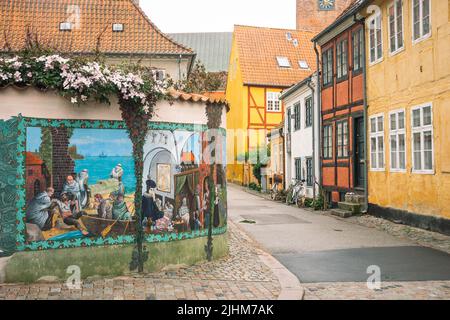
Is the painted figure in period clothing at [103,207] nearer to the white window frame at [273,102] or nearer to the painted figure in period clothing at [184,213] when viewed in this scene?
the painted figure in period clothing at [184,213]

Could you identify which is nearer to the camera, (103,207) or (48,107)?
(48,107)

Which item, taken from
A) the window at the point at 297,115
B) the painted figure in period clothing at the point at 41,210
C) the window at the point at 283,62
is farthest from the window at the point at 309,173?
the window at the point at 283,62

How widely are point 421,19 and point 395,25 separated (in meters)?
1.65

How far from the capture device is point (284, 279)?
7.58 m

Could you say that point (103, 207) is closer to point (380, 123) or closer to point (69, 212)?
point (69, 212)

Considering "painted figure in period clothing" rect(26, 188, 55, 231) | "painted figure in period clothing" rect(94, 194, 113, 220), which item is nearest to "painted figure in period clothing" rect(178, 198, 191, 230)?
"painted figure in period clothing" rect(94, 194, 113, 220)

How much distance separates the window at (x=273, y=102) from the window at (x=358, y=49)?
73.3ft

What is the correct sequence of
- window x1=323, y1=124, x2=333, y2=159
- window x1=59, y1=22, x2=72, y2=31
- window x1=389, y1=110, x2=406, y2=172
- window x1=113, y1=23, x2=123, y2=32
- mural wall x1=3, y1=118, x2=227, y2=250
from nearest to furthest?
1. mural wall x1=3, y1=118, x2=227, y2=250
2. window x1=389, y1=110, x2=406, y2=172
3. window x1=323, y1=124, x2=333, y2=159
4. window x1=113, y1=23, x2=123, y2=32
5. window x1=59, y1=22, x2=72, y2=31

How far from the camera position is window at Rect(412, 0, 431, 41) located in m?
13.1

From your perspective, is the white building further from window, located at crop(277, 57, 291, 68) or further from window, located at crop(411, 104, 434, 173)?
window, located at crop(277, 57, 291, 68)

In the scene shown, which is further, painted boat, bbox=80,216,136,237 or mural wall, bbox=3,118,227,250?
painted boat, bbox=80,216,136,237

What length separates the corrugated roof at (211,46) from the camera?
3009 inches

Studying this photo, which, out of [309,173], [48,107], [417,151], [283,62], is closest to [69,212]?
[48,107]

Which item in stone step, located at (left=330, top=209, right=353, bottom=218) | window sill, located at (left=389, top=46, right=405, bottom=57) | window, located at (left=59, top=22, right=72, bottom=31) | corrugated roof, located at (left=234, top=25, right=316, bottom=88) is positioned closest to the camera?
window sill, located at (left=389, top=46, right=405, bottom=57)
